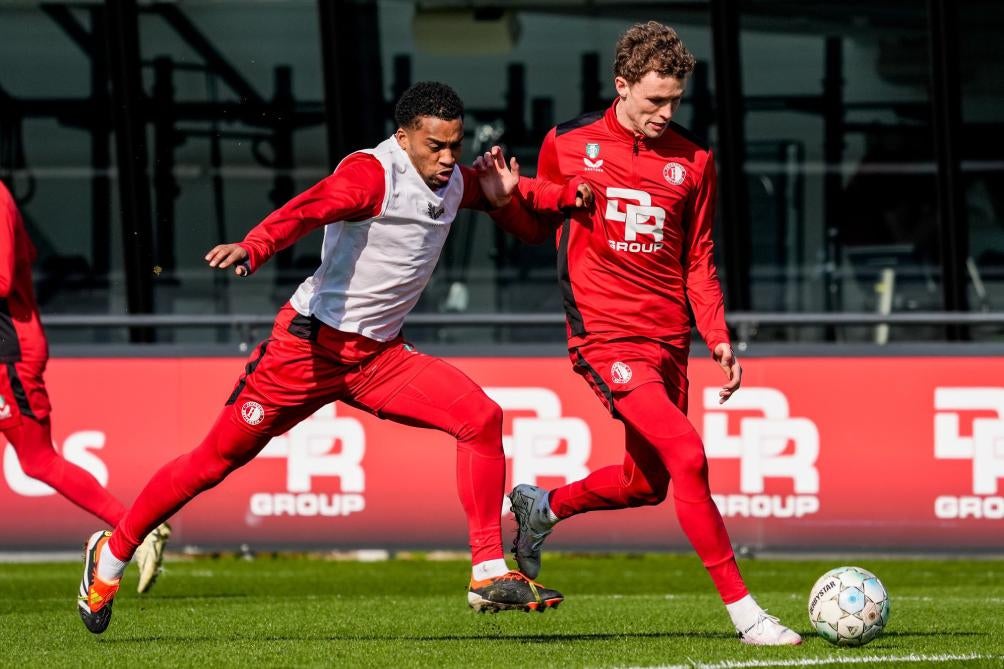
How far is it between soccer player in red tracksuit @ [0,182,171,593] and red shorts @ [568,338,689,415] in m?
3.07

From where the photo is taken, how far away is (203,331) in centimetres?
1477

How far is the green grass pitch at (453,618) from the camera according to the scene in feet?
20.4

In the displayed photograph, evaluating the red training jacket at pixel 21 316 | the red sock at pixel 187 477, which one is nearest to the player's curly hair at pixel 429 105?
the red sock at pixel 187 477

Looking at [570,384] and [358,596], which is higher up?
[570,384]

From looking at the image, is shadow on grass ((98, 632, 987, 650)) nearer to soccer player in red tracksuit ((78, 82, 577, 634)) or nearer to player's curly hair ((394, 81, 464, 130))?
soccer player in red tracksuit ((78, 82, 577, 634))

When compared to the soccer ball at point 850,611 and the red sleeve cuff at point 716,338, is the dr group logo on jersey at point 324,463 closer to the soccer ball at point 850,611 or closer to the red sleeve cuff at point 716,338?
the red sleeve cuff at point 716,338

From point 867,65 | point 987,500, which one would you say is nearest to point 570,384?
point 987,500

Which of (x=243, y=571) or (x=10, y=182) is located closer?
(x=243, y=571)

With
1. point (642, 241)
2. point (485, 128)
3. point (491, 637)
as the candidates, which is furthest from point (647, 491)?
point (485, 128)

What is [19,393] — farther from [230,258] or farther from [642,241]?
[642,241]

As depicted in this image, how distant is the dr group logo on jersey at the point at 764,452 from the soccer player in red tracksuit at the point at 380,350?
16.0 ft

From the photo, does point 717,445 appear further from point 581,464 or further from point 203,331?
point 203,331

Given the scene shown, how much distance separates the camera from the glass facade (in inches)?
595

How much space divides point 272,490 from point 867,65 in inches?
270
